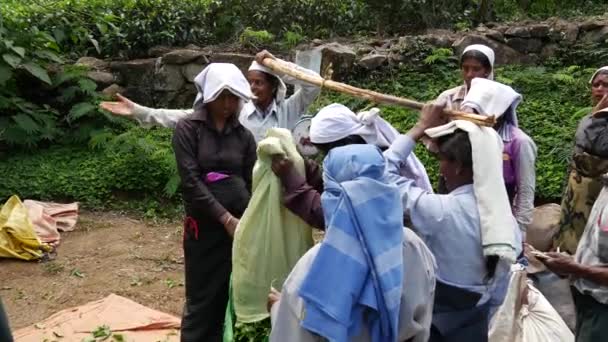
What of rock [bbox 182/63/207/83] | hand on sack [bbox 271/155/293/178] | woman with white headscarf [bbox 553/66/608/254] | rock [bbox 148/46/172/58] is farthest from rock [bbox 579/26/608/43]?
hand on sack [bbox 271/155/293/178]

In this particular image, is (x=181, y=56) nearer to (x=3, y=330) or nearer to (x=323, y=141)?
(x=323, y=141)

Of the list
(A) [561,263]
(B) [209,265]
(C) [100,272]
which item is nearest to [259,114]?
(B) [209,265]

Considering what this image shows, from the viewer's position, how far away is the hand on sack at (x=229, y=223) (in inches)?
131

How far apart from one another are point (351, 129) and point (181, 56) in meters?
6.03

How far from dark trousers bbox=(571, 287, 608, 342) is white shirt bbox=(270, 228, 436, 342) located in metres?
0.85

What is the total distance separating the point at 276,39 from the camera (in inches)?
360

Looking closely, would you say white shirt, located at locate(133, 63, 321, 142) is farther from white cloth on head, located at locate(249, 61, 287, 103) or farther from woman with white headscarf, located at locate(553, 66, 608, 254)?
woman with white headscarf, located at locate(553, 66, 608, 254)

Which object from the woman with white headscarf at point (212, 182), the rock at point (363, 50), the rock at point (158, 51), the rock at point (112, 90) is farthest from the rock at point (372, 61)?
the woman with white headscarf at point (212, 182)

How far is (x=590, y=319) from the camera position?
270cm

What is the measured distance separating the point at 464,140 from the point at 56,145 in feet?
20.8

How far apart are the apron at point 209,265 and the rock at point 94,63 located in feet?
17.8

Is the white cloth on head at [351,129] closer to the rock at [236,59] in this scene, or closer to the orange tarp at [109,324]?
the orange tarp at [109,324]

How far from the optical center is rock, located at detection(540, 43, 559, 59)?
8766mm

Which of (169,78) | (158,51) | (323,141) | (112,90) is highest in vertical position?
(323,141)
